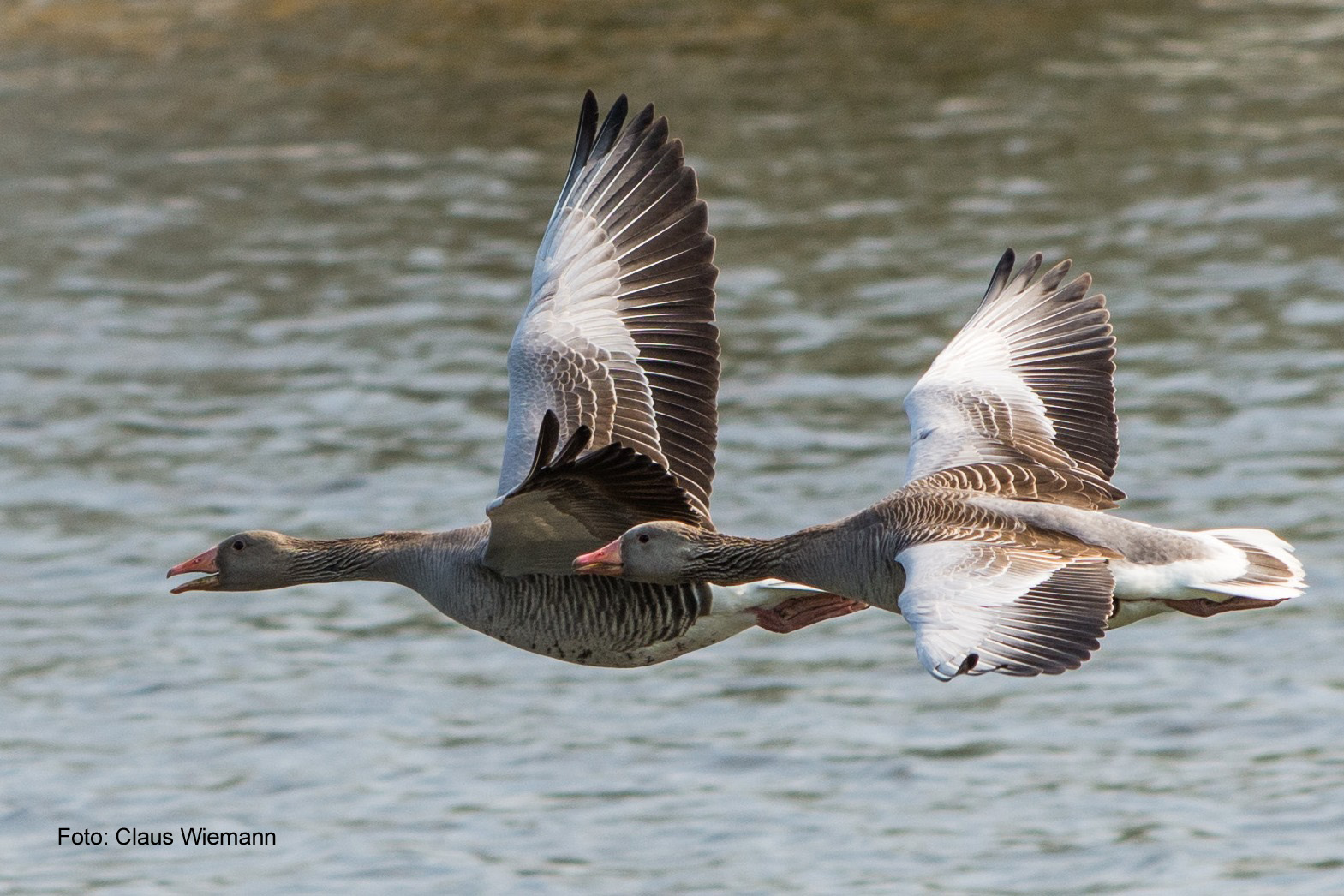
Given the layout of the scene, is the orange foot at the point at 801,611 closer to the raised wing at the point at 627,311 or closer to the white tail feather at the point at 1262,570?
the raised wing at the point at 627,311

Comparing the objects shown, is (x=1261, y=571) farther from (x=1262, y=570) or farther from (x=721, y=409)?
(x=721, y=409)

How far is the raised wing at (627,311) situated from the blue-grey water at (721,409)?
12.9ft

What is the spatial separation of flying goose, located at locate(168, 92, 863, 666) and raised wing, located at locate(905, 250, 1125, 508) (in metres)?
1.13

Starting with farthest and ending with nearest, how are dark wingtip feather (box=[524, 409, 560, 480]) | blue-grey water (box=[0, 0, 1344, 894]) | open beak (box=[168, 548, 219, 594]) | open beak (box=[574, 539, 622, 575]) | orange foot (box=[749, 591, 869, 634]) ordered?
blue-grey water (box=[0, 0, 1344, 894]) → open beak (box=[168, 548, 219, 594]) → orange foot (box=[749, 591, 869, 634]) → open beak (box=[574, 539, 622, 575]) → dark wingtip feather (box=[524, 409, 560, 480])

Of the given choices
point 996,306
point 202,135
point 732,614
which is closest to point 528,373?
point 732,614

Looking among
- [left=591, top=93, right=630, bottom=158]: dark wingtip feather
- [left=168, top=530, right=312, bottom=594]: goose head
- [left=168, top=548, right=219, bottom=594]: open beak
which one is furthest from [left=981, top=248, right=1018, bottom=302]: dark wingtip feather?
[left=168, top=548, right=219, bottom=594]: open beak

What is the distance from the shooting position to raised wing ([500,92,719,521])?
11.7 metres

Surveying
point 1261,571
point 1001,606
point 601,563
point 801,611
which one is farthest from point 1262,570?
point 601,563

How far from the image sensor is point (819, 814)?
596 inches

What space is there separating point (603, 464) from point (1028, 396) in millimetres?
3279

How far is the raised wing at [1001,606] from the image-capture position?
867 cm

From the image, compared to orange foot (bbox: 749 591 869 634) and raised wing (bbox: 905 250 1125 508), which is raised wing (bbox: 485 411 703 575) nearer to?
orange foot (bbox: 749 591 869 634)

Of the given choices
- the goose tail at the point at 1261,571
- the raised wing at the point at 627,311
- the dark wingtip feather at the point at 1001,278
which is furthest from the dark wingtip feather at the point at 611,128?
the goose tail at the point at 1261,571

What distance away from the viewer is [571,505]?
1015 centimetres
